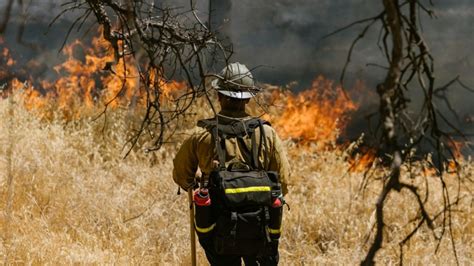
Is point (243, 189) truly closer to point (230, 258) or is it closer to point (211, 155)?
point (211, 155)

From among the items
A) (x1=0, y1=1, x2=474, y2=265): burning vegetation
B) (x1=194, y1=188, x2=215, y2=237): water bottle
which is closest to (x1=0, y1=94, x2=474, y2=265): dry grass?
(x1=0, y1=1, x2=474, y2=265): burning vegetation

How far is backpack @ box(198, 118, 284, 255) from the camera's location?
3.21 metres

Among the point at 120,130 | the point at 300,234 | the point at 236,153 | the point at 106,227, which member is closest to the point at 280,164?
the point at 236,153

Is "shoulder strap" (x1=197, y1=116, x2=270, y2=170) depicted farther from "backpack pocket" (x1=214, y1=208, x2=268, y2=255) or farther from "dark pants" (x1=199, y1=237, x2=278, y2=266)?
"dark pants" (x1=199, y1=237, x2=278, y2=266)

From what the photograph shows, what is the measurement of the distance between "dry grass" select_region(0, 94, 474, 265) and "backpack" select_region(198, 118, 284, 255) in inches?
39.6

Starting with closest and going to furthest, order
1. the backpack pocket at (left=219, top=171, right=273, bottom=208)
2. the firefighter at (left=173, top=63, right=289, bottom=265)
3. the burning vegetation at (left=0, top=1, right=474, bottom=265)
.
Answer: the backpack pocket at (left=219, top=171, right=273, bottom=208), the firefighter at (left=173, top=63, right=289, bottom=265), the burning vegetation at (left=0, top=1, right=474, bottom=265)

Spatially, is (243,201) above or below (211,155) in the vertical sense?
below

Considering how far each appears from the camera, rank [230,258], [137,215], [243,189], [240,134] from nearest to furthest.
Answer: [243,189] < [240,134] < [230,258] < [137,215]

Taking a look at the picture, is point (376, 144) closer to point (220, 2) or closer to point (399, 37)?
point (399, 37)

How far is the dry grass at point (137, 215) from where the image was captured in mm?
4605

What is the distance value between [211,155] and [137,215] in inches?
94.5

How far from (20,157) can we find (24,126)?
55.1 inches

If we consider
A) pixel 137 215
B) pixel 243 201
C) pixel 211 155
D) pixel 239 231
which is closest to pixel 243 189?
pixel 243 201

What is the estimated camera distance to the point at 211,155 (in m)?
3.42
